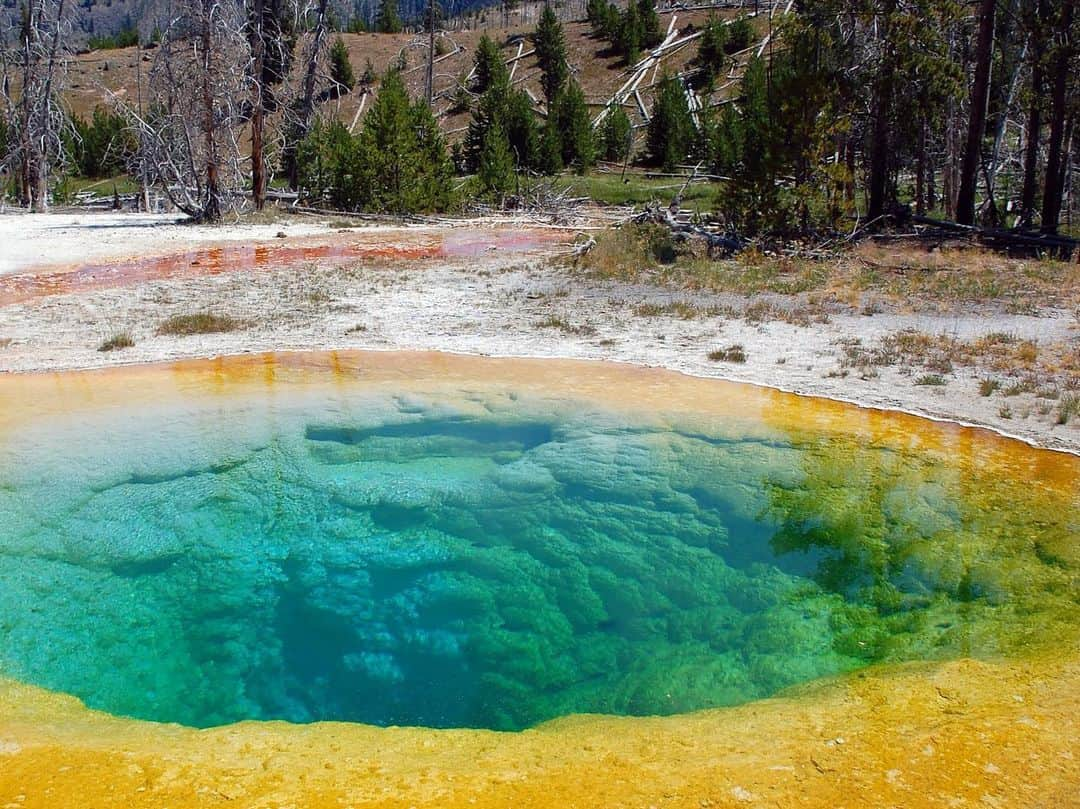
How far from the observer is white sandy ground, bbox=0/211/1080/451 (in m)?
7.84

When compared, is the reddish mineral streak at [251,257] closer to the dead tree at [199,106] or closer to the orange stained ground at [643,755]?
the dead tree at [199,106]

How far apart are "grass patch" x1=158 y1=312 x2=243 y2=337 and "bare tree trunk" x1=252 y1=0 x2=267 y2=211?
15.0 metres

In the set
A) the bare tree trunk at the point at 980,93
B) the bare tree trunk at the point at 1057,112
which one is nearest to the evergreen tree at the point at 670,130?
the bare tree trunk at the point at 1057,112

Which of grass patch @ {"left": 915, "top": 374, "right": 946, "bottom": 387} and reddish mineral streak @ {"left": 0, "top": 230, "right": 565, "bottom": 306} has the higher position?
reddish mineral streak @ {"left": 0, "top": 230, "right": 565, "bottom": 306}

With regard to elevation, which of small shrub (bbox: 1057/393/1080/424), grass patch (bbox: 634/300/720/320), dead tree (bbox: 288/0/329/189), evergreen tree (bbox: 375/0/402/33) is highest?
evergreen tree (bbox: 375/0/402/33)

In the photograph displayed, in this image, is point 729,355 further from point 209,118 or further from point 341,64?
Result: point 341,64

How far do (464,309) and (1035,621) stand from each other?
8.31 metres

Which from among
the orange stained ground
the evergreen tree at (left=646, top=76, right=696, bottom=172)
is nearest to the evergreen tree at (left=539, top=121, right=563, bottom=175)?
the evergreen tree at (left=646, top=76, right=696, bottom=172)

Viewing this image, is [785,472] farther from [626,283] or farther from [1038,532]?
[626,283]

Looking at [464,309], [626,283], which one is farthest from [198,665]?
[626,283]

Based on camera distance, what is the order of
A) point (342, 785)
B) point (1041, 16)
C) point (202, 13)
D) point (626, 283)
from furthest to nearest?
point (202, 13), point (1041, 16), point (626, 283), point (342, 785)

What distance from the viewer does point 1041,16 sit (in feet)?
59.3

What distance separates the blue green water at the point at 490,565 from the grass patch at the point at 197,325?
3.11 meters

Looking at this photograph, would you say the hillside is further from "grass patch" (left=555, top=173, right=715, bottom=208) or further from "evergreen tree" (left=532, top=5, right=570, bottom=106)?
"grass patch" (left=555, top=173, right=715, bottom=208)
